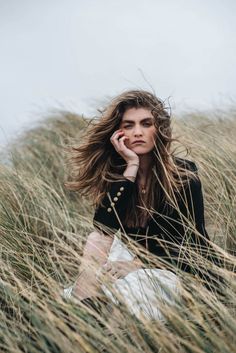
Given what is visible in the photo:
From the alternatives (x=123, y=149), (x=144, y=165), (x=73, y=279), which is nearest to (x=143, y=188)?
(x=144, y=165)

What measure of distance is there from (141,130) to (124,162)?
0.27 metres

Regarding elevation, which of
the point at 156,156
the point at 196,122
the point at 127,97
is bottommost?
the point at 196,122

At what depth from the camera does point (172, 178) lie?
353 cm

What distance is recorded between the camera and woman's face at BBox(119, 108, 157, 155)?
359 cm

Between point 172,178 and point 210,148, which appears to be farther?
point 210,148

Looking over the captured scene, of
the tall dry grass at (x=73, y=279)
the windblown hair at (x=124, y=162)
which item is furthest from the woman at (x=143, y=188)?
the tall dry grass at (x=73, y=279)

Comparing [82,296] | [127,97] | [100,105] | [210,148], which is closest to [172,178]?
[127,97]

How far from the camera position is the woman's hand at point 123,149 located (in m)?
3.55

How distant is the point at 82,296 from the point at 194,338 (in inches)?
29.1

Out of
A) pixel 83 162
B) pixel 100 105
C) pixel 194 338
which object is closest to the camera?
pixel 194 338

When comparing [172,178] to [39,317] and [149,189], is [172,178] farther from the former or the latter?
[39,317]

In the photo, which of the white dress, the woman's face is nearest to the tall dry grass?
the white dress

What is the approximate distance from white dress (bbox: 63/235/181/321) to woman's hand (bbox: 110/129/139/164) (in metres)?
0.43

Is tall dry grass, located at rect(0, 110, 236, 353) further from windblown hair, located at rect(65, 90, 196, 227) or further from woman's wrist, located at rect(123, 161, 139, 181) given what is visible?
woman's wrist, located at rect(123, 161, 139, 181)
